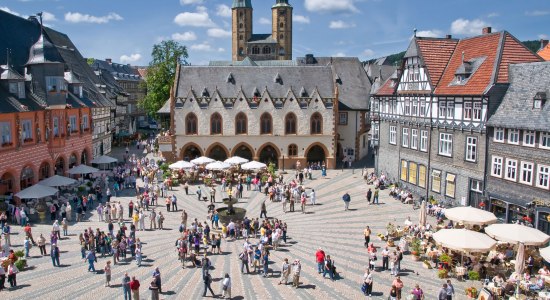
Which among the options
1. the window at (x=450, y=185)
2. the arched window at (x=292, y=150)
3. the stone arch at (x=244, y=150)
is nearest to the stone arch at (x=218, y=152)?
the stone arch at (x=244, y=150)

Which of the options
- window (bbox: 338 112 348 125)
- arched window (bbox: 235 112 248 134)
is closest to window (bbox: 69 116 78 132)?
arched window (bbox: 235 112 248 134)

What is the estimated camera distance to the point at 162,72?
2589 inches

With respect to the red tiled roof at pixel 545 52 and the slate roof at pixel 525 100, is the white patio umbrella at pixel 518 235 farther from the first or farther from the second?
the red tiled roof at pixel 545 52

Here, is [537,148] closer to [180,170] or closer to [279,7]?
[180,170]

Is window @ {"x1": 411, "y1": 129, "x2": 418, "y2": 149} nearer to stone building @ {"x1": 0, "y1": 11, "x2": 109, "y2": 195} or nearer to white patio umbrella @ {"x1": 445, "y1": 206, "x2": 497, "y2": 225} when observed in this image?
white patio umbrella @ {"x1": 445, "y1": 206, "x2": 497, "y2": 225}

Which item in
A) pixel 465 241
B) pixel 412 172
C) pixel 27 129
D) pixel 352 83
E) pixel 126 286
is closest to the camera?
pixel 126 286

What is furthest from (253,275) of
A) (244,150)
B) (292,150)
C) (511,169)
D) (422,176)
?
(244,150)

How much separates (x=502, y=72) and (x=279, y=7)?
298ft

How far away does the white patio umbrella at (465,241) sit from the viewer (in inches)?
838

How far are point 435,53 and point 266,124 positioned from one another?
2070 cm

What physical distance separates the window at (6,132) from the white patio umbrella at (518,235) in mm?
32164

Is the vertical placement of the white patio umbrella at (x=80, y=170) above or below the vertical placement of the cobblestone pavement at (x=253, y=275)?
above

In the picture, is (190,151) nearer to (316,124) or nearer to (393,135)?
(316,124)

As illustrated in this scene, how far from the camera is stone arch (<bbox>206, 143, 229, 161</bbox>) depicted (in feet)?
172
